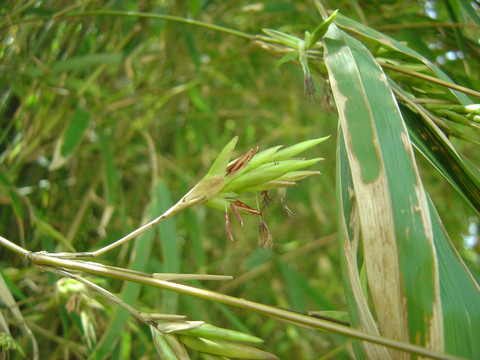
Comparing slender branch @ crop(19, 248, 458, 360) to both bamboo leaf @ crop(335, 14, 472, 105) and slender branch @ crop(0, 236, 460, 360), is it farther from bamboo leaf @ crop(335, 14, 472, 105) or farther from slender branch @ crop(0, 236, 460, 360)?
bamboo leaf @ crop(335, 14, 472, 105)

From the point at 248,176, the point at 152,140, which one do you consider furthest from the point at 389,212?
the point at 152,140

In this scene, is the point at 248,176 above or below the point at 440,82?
below

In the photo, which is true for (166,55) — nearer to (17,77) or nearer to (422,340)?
(17,77)

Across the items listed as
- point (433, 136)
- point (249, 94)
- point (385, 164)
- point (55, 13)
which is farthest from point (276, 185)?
point (249, 94)

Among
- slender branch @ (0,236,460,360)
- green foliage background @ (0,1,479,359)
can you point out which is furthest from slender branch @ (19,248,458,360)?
green foliage background @ (0,1,479,359)

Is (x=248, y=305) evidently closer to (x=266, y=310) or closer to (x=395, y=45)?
(x=266, y=310)

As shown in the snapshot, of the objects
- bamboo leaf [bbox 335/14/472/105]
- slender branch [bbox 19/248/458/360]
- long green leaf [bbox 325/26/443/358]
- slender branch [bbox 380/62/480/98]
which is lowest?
slender branch [bbox 19/248/458/360]

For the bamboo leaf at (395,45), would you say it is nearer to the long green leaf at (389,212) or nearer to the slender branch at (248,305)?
the long green leaf at (389,212)

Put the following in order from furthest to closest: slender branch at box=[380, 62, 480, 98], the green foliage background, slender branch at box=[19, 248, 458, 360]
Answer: the green foliage background, slender branch at box=[380, 62, 480, 98], slender branch at box=[19, 248, 458, 360]
